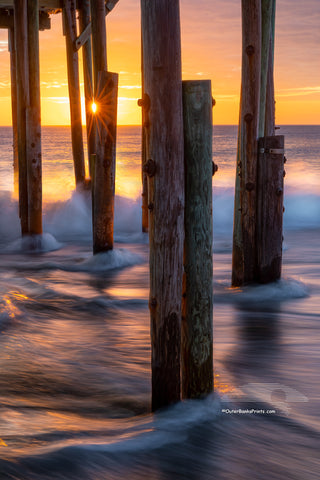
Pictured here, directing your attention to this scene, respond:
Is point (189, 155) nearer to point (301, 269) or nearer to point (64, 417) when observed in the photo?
point (64, 417)

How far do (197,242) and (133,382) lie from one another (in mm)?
1290

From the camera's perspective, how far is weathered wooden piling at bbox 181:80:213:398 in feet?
8.84

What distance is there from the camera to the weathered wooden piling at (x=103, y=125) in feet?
19.4

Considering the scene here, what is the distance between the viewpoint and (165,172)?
2.61 meters

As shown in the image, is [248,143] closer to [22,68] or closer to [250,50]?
[250,50]

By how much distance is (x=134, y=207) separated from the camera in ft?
39.2

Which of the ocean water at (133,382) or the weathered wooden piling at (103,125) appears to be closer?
the ocean water at (133,382)

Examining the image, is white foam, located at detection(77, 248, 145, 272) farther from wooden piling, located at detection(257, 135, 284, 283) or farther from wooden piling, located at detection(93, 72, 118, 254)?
wooden piling, located at detection(257, 135, 284, 283)

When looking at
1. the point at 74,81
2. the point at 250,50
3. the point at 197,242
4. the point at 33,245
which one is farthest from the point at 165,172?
the point at 74,81

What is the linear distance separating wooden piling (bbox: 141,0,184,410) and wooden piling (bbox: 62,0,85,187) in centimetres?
764

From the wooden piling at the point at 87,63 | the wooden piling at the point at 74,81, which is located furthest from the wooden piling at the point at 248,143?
the wooden piling at the point at 74,81

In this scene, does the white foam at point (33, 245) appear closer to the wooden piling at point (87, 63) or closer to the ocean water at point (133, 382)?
the ocean water at point (133, 382)

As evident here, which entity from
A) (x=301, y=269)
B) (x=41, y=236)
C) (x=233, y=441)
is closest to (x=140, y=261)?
(x=41, y=236)

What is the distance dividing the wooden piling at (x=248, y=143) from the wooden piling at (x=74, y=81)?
574 cm
